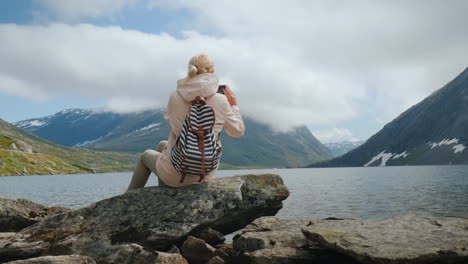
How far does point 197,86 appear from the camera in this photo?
820 cm

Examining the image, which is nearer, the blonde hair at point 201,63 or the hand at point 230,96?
the blonde hair at point 201,63

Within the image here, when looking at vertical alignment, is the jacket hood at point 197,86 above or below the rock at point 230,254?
above

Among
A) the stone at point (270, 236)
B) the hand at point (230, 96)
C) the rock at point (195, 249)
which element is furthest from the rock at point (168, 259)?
the hand at point (230, 96)

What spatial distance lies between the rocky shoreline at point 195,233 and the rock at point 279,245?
0.07 ft

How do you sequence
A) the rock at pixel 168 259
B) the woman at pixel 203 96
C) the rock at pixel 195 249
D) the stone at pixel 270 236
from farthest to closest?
the rock at pixel 195 249
the stone at pixel 270 236
the woman at pixel 203 96
the rock at pixel 168 259

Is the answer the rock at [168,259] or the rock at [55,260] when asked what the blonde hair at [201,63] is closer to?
the rock at [168,259]

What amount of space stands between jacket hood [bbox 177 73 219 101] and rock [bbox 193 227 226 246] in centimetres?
481

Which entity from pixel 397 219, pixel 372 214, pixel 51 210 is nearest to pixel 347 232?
pixel 397 219

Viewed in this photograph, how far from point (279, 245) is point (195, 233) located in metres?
2.83

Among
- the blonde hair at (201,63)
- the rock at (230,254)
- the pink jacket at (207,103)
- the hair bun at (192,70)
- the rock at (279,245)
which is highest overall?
the blonde hair at (201,63)

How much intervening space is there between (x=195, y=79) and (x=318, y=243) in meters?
5.03

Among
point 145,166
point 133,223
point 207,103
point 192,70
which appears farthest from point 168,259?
point 192,70

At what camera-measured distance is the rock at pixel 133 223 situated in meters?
9.51

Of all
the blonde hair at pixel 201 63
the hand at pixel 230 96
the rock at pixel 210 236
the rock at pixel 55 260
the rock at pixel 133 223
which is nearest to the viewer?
the rock at pixel 55 260
